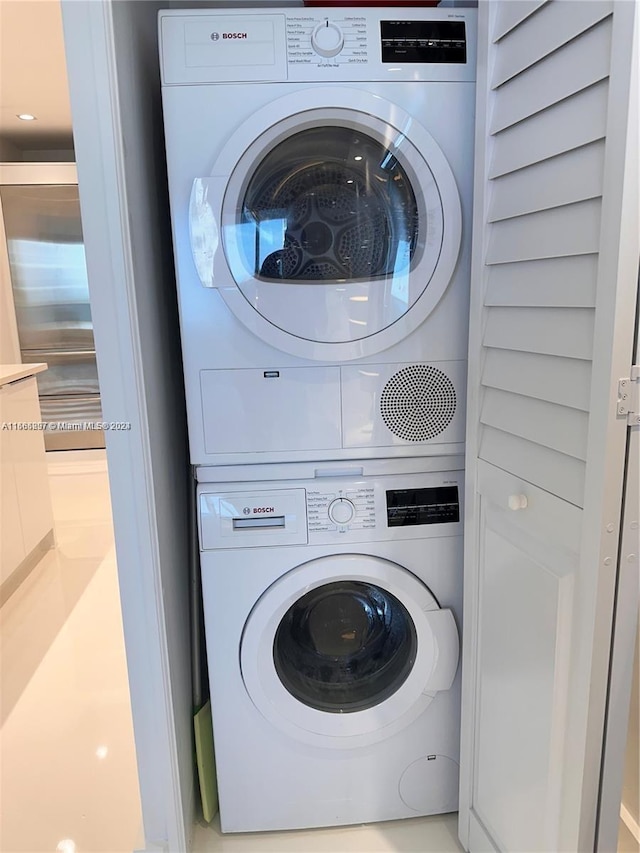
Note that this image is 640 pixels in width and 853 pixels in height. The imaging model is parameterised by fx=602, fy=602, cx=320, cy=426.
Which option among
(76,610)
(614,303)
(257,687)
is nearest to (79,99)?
(614,303)

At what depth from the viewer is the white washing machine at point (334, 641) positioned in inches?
50.8

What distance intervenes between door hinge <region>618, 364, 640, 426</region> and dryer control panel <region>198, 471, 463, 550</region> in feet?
1.84

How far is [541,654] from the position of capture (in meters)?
1.00

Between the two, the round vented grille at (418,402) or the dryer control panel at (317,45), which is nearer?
the dryer control panel at (317,45)

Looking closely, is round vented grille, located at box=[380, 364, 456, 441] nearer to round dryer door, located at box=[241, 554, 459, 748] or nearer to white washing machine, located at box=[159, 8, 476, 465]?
white washing machine, located at box=[159, 8, 476, 465]

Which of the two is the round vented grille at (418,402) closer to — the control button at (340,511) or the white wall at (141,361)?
the control button at (340,511)

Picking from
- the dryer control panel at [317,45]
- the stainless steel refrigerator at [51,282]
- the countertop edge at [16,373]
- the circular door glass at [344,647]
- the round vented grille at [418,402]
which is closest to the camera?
the dryer control panel at [317,45]

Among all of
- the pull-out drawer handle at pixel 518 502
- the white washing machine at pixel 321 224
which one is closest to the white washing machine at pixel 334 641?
the white washing machine at pixel 321 224

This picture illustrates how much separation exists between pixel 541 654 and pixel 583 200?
714mm

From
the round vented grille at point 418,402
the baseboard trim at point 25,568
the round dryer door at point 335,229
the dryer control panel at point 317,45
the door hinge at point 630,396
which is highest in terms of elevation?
the dryer control panel at point 317,45

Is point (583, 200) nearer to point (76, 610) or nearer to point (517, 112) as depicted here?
point (517, 112)

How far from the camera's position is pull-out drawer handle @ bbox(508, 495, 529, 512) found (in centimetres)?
101

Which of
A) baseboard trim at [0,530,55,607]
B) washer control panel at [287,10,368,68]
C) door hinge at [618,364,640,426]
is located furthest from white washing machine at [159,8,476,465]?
baseboard trim at [0,530,55,607]

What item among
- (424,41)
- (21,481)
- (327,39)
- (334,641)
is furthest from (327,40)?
(21,481)
